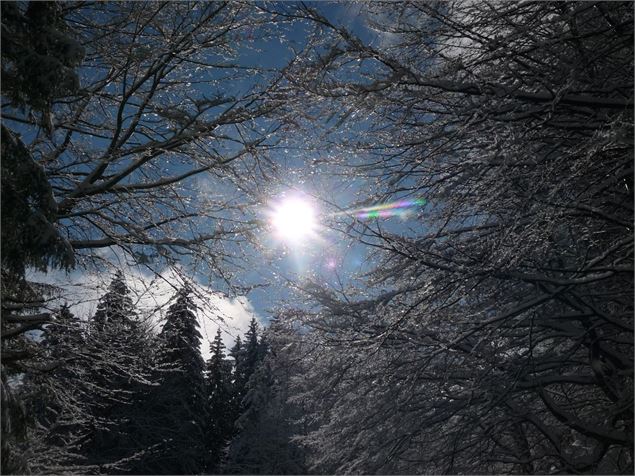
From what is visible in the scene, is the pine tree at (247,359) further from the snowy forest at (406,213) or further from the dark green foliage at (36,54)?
the dark green foliage at (36,54)

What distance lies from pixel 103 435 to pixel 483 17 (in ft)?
72.3

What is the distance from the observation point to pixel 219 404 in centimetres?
3002

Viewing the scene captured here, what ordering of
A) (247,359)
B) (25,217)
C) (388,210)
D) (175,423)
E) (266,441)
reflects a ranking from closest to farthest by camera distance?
(25,217)
(388,210)
(175,423)
(266,441)
(247,359)

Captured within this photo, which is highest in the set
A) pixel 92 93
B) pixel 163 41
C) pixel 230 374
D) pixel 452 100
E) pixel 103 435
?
pixel 230 374

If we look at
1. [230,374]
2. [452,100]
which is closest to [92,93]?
[452,100]

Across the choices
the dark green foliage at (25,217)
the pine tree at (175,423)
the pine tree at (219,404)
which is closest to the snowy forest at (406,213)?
the dark green foliage at (25,217)

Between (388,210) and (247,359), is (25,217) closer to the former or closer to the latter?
(388,210)

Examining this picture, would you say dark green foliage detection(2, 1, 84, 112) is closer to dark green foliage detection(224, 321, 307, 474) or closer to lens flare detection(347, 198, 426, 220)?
lens flare detection(347, 198, 426, 220)

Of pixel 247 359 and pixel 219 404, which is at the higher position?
pixel 247 359

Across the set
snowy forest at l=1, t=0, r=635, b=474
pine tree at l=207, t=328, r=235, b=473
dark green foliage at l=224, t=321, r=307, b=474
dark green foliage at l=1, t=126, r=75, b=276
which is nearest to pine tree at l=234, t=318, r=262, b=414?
pine tree at l=207, t=328, r=235, b=473

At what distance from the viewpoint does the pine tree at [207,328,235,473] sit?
28688mm

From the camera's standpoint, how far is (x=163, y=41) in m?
4.64

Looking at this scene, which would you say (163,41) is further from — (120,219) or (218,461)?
(218,461)

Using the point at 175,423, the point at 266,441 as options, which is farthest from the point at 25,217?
the point at 266,441
